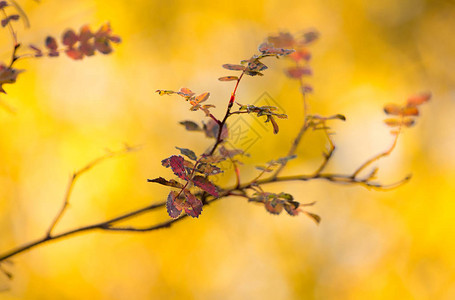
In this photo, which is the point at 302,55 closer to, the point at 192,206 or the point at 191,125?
the point at 191,125

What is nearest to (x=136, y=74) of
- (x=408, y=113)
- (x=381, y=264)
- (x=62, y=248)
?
(x=62, y=248)

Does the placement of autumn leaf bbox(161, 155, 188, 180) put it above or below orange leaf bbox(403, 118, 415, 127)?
below

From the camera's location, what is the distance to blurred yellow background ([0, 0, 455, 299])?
2.53 meters

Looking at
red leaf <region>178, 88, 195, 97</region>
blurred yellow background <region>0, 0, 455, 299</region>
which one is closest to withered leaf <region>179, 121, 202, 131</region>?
red leaf <region>178, 88, 195, 97</region>

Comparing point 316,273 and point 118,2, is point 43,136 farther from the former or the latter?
point 316,273

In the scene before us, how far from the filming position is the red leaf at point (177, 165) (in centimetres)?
48

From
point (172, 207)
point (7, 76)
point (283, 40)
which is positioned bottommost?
point (172, 207)

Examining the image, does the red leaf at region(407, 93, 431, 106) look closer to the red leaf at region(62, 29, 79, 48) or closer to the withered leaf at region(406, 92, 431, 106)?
the withered leaf at region(406, 92, 431, 106)

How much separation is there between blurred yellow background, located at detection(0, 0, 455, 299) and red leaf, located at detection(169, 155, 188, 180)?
210 centimetres

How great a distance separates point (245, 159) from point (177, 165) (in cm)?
198

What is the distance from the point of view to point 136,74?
2.93 metres

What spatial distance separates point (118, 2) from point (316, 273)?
2298 millimetres

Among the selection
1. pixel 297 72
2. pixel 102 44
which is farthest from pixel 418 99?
pixel 102 44

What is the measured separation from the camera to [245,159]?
8.07 feet
